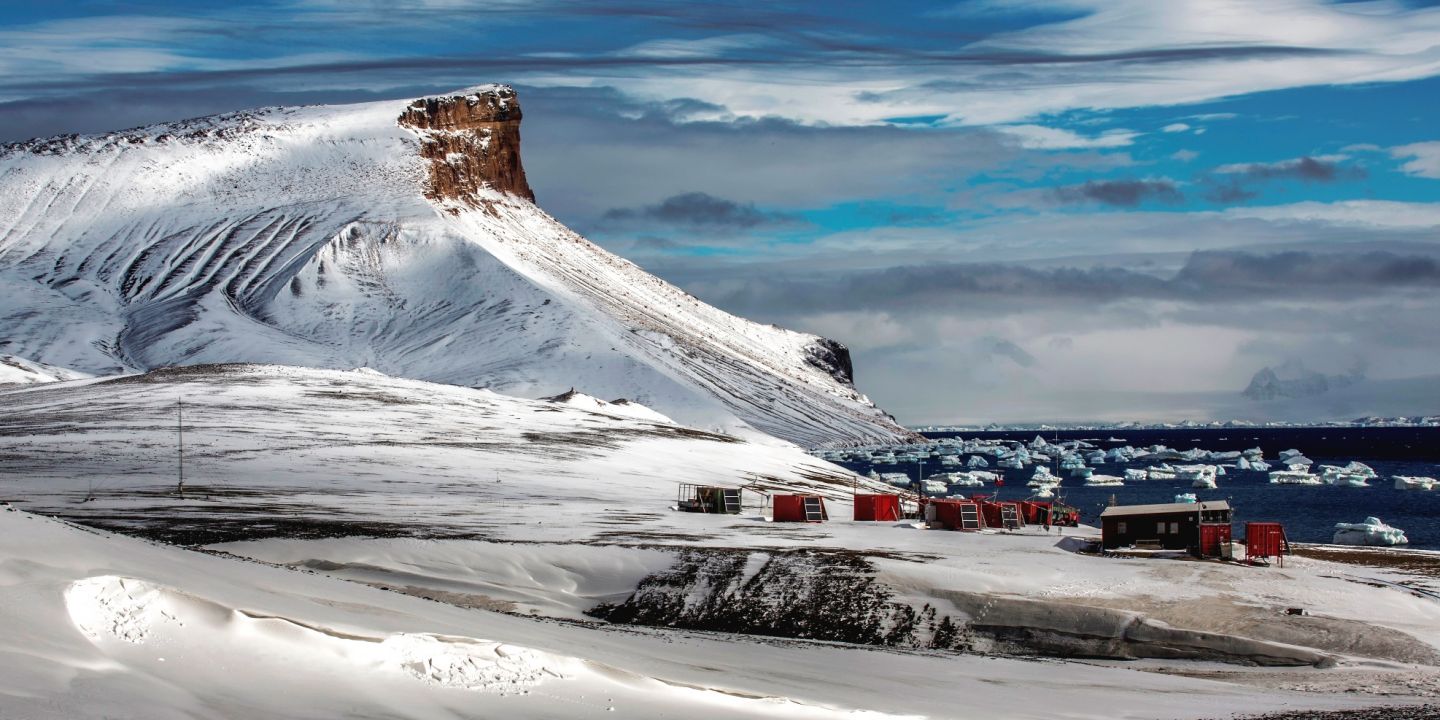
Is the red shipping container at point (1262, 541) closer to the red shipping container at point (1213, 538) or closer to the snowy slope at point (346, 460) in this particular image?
the red shipping container at point (1213, 538)

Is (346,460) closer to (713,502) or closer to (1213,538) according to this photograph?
(713,502)

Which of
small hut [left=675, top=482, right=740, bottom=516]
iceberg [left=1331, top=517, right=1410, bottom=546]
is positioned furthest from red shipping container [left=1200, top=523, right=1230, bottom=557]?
iceberg [left=1331, top=517, right=1410, bottom=546]

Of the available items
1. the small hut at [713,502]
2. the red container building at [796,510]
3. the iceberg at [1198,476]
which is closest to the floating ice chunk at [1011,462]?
the iceberg at [1198,476]

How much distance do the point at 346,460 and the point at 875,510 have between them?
94.6 feet

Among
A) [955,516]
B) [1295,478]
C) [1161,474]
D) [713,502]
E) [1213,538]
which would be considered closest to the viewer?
[1213,538]

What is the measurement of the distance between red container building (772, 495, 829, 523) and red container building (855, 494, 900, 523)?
211 cm

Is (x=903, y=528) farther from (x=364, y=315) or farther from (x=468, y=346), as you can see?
(x=364, y=315)

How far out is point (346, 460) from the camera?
7056 centimetres

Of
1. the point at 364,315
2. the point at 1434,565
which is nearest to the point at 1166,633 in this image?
the point at 1434,565

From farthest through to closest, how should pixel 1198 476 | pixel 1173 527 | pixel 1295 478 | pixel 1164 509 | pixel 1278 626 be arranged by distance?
1. pixel 1295 478
2. pixel 1198 476
3. pixel 1164 509
4. pixel 1173 527
5. pixel 1278 626

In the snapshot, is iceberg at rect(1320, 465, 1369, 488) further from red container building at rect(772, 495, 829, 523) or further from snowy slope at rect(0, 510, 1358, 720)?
snowy slope at rect(0, 510, 1358, 720)

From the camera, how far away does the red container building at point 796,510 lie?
53.2 m

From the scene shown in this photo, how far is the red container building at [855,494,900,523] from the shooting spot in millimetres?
55281

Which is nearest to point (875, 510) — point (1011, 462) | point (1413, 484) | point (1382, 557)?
point (1382, 557)
